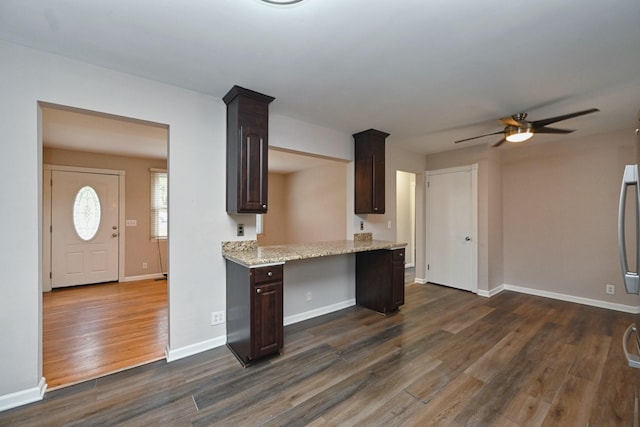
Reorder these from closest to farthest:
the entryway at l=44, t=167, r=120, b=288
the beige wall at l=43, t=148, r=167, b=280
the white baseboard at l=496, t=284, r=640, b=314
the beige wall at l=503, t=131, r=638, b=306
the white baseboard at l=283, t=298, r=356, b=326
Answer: the white baseboard at l=283, t=298, r=356, b=326 < the white baseboard at l=496, t=284, r=640, b=314 < the beige wall at l=503, t=131, r=638, b=306 < the entryway at l=44, t=167, r=120, b=288 < the beige wall at l=43, t=148, r=167, b=280

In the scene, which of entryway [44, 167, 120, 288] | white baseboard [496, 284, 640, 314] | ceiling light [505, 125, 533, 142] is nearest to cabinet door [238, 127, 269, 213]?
ceiling light [505, 125, 533, 142]

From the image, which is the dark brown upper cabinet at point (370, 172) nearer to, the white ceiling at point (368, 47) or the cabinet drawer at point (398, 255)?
the cabinet drawer at point (398, 255)

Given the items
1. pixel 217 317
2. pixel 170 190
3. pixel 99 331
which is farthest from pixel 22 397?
pixel 170 190

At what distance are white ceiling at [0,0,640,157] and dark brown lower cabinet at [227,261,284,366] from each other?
172cm

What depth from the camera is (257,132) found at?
8.59 feet

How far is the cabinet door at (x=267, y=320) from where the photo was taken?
7.70 feet

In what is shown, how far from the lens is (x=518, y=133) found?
302 cm

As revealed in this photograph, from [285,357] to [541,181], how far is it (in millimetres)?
4681

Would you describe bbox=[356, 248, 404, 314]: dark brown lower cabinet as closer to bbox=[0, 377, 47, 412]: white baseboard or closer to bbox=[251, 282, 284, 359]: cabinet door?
bbox=[251, 282, 284, 359]: cabinet door

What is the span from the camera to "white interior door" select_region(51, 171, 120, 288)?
475 cm

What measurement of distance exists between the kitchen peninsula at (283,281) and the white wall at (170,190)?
283 millimetres

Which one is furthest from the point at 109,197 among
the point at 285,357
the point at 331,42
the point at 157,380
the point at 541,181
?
the point at 541,181

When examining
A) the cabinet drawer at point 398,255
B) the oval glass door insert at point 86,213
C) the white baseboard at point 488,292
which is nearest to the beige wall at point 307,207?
the cabinet drawer at point 398,255

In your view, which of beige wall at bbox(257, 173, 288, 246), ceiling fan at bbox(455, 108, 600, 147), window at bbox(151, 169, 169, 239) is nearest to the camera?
ceiling fan at bbox(455, 108, 600, 147)
